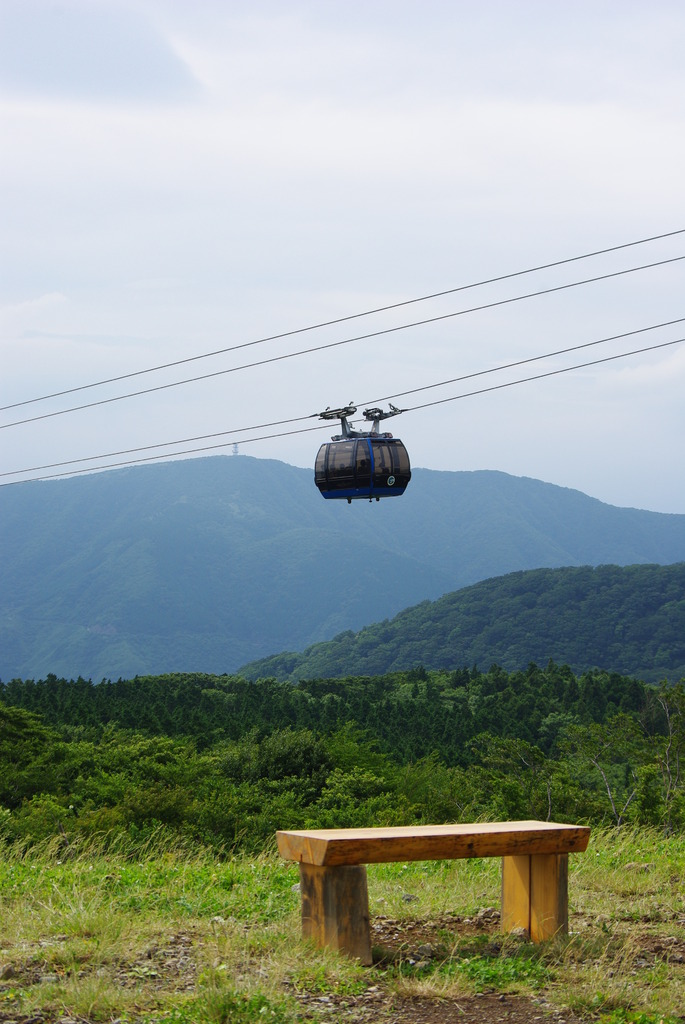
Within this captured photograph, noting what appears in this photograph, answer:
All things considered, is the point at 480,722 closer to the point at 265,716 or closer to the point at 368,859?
the point at 265,716

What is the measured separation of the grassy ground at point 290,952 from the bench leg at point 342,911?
8 centimetres

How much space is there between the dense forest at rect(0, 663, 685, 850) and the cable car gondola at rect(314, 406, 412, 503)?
418cm

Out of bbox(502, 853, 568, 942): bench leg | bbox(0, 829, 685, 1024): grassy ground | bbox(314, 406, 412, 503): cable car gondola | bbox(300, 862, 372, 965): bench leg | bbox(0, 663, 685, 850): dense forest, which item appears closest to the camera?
bbox(0, 829, 685, 1024): grassy ground

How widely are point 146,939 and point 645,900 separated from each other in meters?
2.82

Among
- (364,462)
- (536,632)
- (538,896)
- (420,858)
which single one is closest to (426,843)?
(420,858)

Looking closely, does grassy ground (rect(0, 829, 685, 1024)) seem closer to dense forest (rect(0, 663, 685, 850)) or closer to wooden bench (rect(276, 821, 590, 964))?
wooden bench (rect(276, 821, 590, 964))

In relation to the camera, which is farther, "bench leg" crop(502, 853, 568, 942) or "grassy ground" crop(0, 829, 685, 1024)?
"bench leg" crop(502, 853, 568, 942)

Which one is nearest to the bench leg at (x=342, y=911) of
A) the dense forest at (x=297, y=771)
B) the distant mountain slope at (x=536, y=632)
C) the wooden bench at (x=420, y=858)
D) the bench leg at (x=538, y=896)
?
the wooden bench at (x=420, y=858)

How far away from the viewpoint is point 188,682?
69500 millimetres

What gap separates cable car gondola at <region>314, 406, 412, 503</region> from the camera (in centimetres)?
1241

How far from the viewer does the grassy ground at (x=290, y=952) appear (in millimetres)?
4094

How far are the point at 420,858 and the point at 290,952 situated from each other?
27.2 inches

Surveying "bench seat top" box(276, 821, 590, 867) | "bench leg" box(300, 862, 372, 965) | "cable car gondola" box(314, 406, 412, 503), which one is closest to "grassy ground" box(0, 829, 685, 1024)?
"bench leg" box(300, 862, 372, 965)

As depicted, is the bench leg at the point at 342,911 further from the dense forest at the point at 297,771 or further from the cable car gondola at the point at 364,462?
the cable car gondola at the point at 364,462
